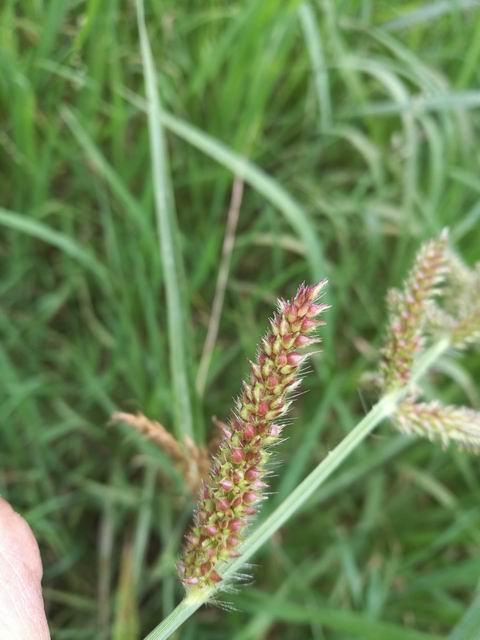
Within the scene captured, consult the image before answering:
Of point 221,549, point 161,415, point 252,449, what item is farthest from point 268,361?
point 161,415

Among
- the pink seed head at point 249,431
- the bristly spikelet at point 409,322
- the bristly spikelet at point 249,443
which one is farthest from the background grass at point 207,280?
the pink seed head at point 249,431

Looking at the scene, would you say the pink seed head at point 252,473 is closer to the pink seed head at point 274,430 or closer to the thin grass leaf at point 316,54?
the pink seed head at point 274,430

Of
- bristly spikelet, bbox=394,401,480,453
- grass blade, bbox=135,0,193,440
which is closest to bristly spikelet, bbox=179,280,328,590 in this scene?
bristly spikelet, bbox=394,401,480,453

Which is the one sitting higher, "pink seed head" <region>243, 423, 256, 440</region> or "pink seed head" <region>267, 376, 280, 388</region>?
"pink seed head" <region>267, 376, 280, 388</region>

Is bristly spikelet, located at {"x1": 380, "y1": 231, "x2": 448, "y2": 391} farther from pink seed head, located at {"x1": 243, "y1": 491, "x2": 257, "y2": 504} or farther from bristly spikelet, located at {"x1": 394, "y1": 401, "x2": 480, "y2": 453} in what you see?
pink seed head, located at {"x1": 243, "y1": 491, "x2": 257, "y2": 504}

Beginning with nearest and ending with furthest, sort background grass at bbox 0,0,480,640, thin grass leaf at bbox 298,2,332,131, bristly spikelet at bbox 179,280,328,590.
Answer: bristly spikelet at bbox 179,280,328,590 < background grass at bbox 0,0,480,640 < thin grass leaf at bbox 298,2,332,131

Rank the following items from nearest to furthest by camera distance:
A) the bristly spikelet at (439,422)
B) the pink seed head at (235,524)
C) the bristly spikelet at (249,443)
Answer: the bristly spikelet at (249,443) → the pink seed head at (235,524) → the bristly spikelet at (439,422)

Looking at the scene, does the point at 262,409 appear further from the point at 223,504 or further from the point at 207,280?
the point at 207,280
